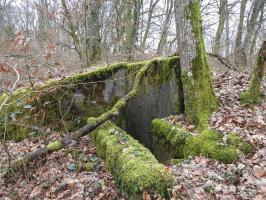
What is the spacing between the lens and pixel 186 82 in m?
6.12

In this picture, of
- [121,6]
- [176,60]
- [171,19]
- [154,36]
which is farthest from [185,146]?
[154,36]

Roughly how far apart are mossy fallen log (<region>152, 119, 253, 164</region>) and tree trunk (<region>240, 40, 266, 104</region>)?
1344 mm

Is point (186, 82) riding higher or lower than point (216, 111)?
higher

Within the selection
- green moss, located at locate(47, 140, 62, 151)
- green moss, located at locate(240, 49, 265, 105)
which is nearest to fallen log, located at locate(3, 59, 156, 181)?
green moss, located at locate(47, 140, 62, 151)

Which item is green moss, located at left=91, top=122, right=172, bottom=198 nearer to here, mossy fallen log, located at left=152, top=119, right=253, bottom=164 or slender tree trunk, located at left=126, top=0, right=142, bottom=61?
mossy fallen log, located at left=152, top=119, right=253, bottom=164

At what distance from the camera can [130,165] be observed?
13.7 ft

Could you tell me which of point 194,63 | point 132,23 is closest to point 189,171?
point 194,63

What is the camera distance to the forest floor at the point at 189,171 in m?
3.86

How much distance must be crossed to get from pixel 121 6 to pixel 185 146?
10.7 metres

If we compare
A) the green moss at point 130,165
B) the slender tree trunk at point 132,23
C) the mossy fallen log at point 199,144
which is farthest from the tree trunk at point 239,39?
the green moss at point 130,165

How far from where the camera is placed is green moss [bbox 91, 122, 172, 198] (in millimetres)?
3686

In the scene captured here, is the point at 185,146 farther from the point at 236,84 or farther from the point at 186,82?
the point at 236,84

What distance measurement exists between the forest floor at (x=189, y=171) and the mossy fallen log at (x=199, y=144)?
Result: 123 millimetres

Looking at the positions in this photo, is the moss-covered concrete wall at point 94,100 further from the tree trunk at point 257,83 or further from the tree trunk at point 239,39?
the tree trunk at point 239,39
